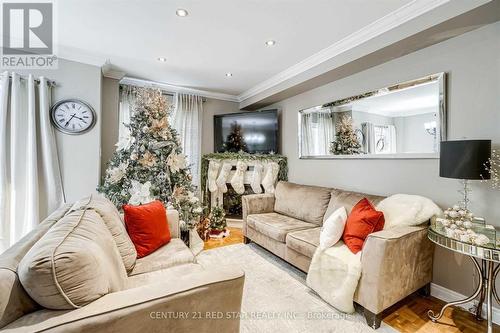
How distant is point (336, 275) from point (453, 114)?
181 cm

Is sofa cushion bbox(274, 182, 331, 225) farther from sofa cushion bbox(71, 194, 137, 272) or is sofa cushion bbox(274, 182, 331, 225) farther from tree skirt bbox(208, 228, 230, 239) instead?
sofa cushion bbox(71, 194, 137, 272)

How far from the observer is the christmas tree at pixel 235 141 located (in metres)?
4.41

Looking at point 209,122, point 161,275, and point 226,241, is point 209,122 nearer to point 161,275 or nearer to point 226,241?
point 226,241

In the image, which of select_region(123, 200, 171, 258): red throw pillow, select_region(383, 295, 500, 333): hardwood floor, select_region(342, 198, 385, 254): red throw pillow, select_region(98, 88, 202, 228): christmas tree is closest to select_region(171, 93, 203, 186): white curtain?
select_region(98, 88, 202, 228): christmas tree

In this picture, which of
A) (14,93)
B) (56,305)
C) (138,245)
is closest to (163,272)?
(138,245)

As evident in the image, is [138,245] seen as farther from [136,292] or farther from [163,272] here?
[136,292]

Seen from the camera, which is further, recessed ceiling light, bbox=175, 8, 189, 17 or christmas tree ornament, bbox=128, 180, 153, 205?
christmas tree ornament, bbox=128, 180, 153, 205

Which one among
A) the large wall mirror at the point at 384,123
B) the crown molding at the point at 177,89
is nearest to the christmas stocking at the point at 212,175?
the crown molding at the point at 177,89

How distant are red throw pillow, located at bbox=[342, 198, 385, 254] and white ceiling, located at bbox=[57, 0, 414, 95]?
181 centimetres

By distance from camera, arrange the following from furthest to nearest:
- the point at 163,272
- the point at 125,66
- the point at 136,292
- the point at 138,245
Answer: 1. the point at 125,66
2. the point at 138,245
3. the point at 163,272
4. the point at 136,292

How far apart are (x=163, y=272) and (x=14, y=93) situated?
2.84 metres

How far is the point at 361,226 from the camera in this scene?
2.00m

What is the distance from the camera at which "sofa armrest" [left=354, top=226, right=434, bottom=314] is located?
5.45 feet

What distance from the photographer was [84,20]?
2.24 m
